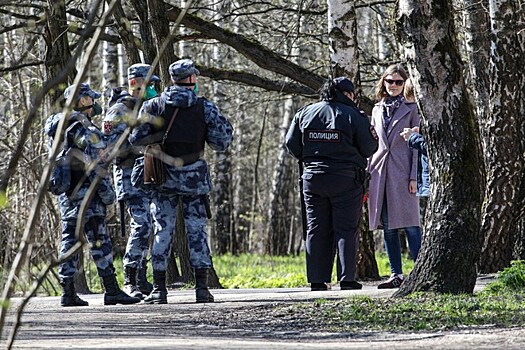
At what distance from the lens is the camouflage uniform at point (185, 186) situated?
33.0 ft

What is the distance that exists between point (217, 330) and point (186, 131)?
2587 millimetres

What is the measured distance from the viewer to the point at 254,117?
3784 centimetres

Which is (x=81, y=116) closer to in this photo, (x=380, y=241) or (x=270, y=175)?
(x=380, y=241)

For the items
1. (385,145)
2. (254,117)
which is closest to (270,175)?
(254,117)

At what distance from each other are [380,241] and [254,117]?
10.0m

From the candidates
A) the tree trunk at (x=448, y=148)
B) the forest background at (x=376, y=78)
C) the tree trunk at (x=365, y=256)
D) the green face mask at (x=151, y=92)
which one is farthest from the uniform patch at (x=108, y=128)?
the tree trunk at (x=365, y=256)

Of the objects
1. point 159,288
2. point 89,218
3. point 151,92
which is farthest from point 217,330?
point 151,92

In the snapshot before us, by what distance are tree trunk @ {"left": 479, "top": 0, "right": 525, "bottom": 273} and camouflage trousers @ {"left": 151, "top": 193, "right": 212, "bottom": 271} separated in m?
4.03

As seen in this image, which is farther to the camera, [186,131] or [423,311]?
[186,131]

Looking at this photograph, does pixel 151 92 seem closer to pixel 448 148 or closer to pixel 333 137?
pixel 333 137

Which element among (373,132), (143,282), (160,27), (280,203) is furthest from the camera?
(280,203)

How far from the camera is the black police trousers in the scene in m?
10.9

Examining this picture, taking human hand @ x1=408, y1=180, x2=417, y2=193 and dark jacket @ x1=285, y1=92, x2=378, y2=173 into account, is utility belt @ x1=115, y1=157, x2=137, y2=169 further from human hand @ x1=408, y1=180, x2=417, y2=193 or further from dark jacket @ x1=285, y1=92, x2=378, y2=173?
human hand @ x1=408, y1=180, x2=417, y2=193

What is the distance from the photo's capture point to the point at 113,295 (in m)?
10.6
